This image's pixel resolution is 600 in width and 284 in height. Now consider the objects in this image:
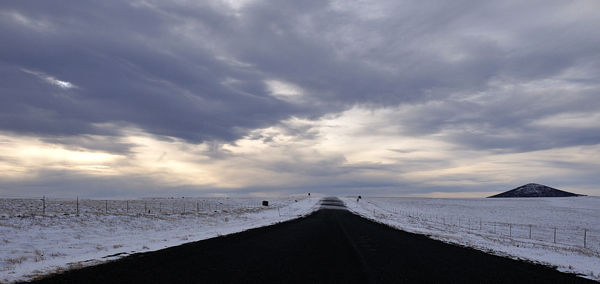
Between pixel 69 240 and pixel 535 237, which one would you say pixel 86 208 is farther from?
pixel 535 237

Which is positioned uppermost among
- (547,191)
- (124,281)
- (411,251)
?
(124,281)

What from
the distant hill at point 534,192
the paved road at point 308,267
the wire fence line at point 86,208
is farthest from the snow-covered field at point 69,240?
the distant hill at point 534,192

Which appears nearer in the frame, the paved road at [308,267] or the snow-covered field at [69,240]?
the paved road at [308,267]

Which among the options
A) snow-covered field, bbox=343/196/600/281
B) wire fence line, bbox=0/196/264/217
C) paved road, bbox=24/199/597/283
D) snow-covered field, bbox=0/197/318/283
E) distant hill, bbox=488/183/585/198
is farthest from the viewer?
distant hill, bbox=488/183/585/198

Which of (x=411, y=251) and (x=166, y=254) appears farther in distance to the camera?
(x=411, y=251)

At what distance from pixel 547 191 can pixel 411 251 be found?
218 meters

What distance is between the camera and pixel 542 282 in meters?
10.4

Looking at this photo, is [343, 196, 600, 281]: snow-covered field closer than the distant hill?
Yes

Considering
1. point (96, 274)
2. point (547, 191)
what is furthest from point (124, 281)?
point (547, 191)

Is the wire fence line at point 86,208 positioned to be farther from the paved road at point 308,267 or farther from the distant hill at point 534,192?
the distant hill at point 534,192

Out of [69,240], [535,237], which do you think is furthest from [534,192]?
[69,240]

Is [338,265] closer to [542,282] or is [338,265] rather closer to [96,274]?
[542,282]

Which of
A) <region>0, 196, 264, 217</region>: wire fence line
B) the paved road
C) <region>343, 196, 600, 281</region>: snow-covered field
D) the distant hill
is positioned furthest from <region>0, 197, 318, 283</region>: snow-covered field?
the distant hill

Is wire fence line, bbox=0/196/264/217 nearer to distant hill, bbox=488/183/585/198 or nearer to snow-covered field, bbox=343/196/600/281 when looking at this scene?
snow-covered field, bbox=343/196/600/281
